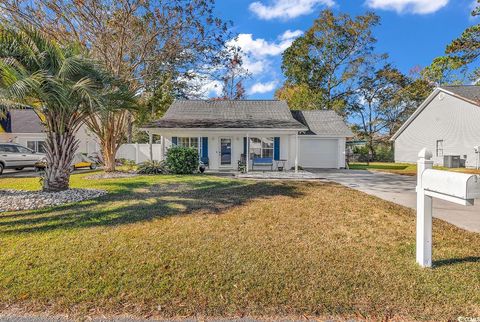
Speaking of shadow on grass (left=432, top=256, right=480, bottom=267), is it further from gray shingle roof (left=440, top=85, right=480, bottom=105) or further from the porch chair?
gray shingle roof (left=440, top=85, right=480, bottom=105)

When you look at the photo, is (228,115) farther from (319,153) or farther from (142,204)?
(142,204)

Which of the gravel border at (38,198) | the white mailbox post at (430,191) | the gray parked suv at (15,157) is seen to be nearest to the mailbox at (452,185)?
the white mailbox post at (430,191)

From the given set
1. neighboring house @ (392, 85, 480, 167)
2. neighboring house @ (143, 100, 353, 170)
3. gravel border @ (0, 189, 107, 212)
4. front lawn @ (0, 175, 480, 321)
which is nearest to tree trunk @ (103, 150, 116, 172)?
neighboring house @ (143, 100, 353, 170)

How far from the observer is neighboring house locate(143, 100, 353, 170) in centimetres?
1481

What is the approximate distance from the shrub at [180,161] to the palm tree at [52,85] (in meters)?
5.53

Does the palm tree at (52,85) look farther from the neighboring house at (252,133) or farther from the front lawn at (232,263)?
the neighboring house at (252,133)

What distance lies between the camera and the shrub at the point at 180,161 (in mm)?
13516

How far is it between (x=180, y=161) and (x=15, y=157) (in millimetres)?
10577

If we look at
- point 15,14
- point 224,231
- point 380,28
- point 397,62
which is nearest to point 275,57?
point 380,28

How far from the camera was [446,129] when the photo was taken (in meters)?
22.8

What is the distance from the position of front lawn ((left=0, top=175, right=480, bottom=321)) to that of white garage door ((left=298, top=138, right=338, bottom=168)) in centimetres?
1305

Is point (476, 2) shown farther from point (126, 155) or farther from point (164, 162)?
point (126, 155)

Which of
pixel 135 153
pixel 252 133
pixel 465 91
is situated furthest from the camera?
pixel 135 153

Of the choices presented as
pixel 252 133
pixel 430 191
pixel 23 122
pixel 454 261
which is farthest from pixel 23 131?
pixel 454 261
